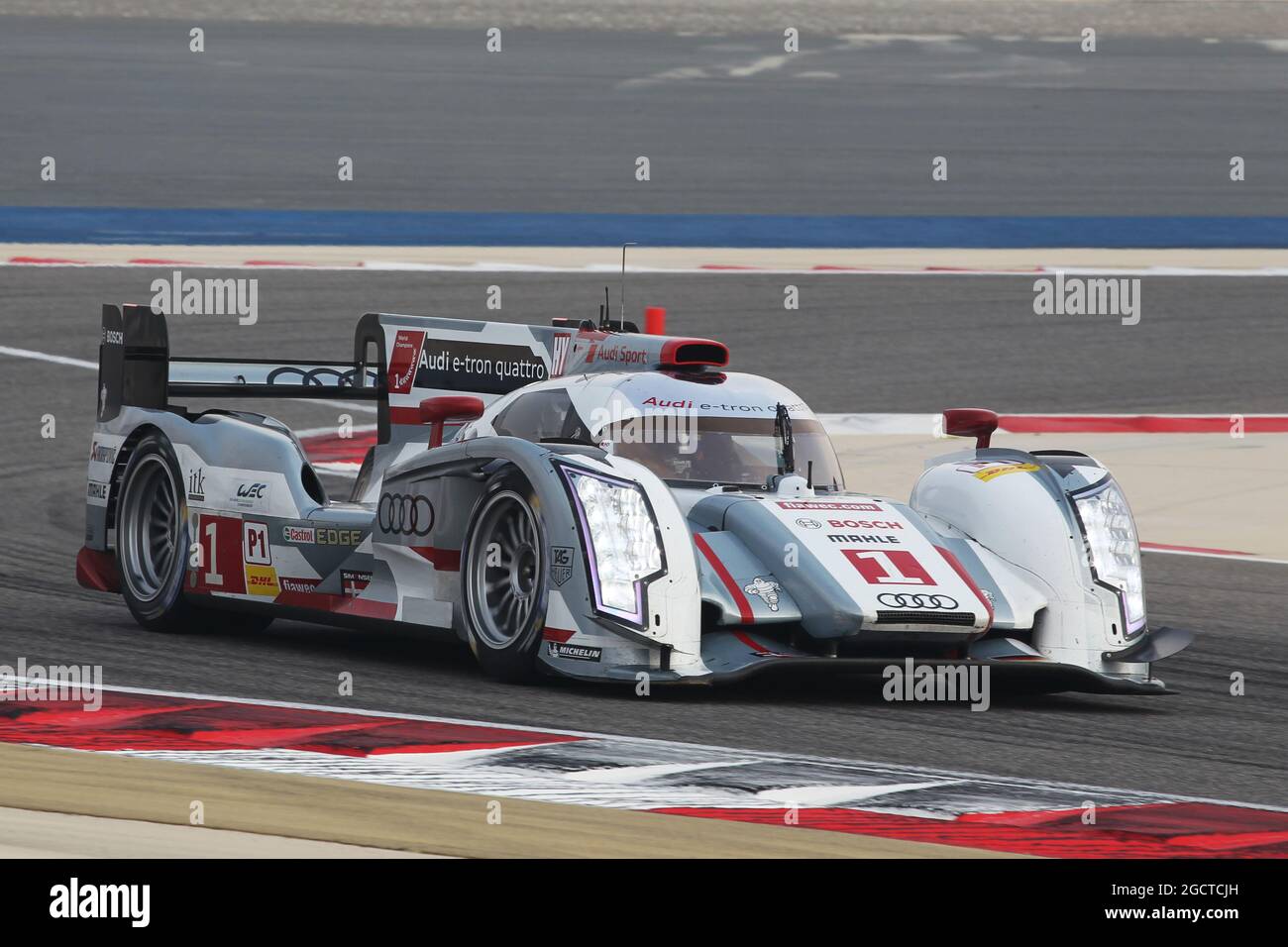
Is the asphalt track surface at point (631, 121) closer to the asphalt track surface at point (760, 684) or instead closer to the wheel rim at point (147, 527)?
the asphalt track surface at point (760, 684)

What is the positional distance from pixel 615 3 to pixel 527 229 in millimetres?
35614

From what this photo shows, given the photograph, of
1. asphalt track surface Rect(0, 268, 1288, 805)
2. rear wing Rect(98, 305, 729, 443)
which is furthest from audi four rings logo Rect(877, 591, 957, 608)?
rear wing Rect(98, 305, 729, 443)

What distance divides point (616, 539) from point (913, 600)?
44.1 inches

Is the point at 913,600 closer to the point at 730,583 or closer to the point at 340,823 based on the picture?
the point at 730,583

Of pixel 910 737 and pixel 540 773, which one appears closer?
pixel 540 773

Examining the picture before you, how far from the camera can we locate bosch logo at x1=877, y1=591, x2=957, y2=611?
8398mm

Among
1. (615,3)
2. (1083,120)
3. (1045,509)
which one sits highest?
(615,3)

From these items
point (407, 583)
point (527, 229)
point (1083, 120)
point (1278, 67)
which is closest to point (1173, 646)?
point (407, 583)

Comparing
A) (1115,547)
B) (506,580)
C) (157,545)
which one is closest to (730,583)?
(506,580)

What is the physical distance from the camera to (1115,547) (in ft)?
30.5

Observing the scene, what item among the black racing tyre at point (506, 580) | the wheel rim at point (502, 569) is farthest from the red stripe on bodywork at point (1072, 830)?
the wheel rim at point (502, 569)

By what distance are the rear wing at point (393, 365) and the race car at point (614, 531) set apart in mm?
18

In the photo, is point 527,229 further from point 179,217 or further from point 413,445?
point 413,445

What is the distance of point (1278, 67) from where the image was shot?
51.1 meters
